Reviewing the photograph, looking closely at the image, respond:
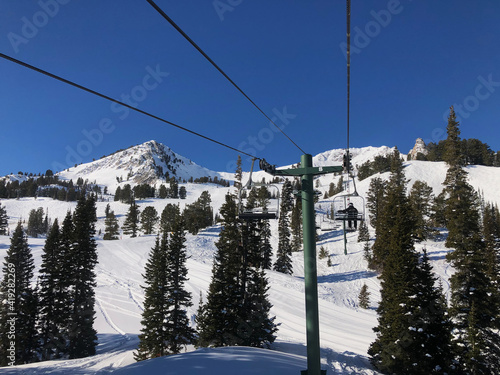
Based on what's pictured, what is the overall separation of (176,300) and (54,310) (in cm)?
1278

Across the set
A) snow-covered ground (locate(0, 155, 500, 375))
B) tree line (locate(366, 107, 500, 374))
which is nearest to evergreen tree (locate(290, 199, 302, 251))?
snow-covered ground (locate(0, 155, 500, 375))

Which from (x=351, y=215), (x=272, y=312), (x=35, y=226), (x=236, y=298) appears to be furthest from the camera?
(x=35, y=226)

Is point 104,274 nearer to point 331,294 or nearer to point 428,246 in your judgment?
point 331,294

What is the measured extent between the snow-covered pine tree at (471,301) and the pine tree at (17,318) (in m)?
34.3

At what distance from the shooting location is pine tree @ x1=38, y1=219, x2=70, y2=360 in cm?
2638

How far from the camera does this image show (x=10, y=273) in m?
28.1

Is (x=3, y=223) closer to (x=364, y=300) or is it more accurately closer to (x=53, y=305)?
(x=53, y=305)

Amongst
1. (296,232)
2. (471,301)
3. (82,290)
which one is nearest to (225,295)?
(82,290)

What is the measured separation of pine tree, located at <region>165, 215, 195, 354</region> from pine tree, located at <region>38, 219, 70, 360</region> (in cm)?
1046

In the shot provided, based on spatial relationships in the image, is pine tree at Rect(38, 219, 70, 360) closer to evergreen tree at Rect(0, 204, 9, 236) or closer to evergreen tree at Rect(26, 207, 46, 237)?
evergreen tree at Rect(0, 204, 9, 236)

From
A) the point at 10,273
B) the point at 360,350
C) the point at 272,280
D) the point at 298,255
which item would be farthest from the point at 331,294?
the point at 10,273

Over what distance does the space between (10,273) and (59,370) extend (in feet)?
65.1

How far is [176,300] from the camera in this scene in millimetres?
25359

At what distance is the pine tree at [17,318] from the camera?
81.1 feet
